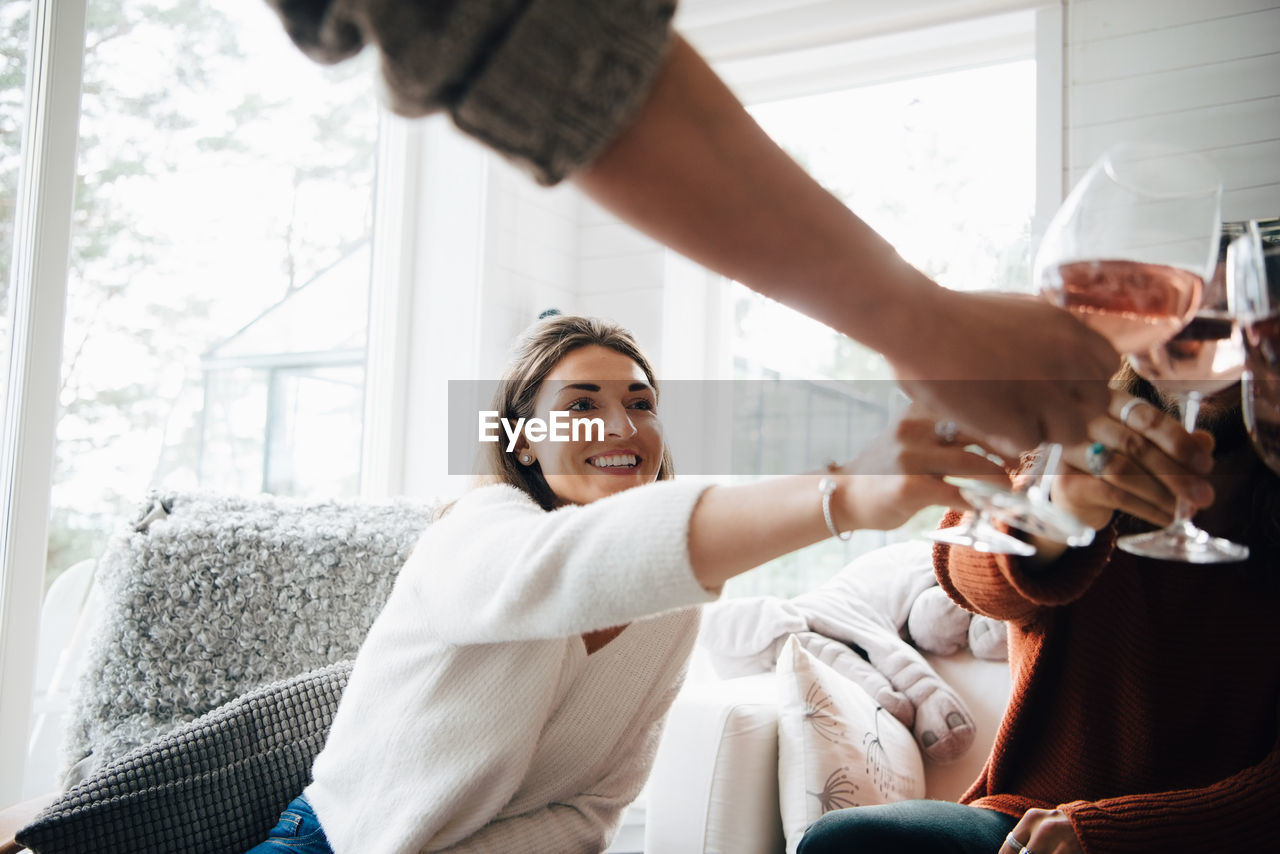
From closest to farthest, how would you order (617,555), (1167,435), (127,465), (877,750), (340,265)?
(1167,435)
(617,555)
(877,750)
(127,465)
(340,265)

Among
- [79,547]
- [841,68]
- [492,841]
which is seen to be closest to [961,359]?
[492,841]

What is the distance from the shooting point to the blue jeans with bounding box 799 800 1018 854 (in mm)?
1228

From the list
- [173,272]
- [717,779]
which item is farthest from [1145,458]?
[173,272]

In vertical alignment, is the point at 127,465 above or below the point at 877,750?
above

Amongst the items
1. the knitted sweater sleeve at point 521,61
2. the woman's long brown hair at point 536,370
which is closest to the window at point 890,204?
the woman's long brown hair at point 536,370

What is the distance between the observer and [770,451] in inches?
140

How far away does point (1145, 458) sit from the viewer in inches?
24.6

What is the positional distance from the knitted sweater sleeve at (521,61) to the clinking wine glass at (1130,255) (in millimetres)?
315

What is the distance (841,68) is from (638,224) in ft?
10.7

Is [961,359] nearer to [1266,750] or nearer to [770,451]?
[1266,750]

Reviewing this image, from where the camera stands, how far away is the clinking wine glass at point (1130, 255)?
1.92ft

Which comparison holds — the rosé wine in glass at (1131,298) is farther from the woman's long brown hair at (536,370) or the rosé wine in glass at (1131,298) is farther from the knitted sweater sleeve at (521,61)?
the woman's long brown hair at (536,370)

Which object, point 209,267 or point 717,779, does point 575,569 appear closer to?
point 717,779

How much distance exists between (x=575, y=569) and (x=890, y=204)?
2936 mm
